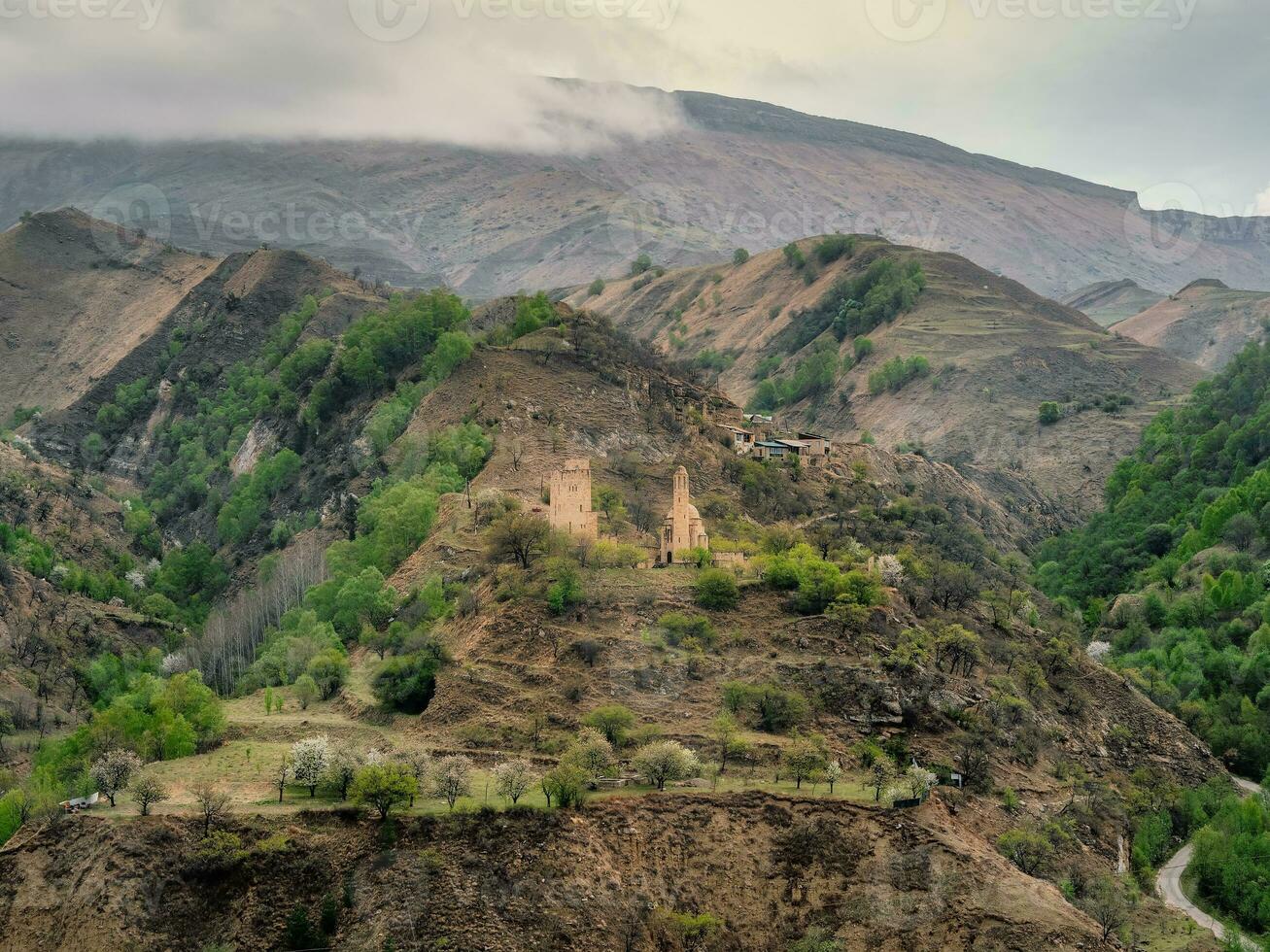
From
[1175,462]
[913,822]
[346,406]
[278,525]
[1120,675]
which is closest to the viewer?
[913,822]

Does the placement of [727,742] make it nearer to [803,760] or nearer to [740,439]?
[803,760]

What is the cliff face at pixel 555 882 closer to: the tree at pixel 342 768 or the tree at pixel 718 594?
the tree at pixel 342 768

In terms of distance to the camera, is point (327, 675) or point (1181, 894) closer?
point (1181, 894)

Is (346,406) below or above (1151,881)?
above

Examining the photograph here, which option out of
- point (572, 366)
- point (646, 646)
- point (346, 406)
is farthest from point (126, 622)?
point (646, 646)

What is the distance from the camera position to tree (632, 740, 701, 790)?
184 feet

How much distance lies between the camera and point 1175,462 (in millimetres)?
118188

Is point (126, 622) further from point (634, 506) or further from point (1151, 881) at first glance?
point (1151, 881)

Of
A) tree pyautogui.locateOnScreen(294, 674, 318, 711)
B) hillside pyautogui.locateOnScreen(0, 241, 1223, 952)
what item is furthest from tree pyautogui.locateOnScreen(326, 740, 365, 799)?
tree pyautogui.locateOnScreen(294, 674, 318, 711)

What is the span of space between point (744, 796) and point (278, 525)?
49.8m

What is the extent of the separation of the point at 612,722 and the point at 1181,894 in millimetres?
22893

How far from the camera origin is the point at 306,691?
6625 centimetres

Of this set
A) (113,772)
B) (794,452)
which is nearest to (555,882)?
(113,772)

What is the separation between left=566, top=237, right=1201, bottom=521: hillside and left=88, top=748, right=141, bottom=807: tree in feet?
275
